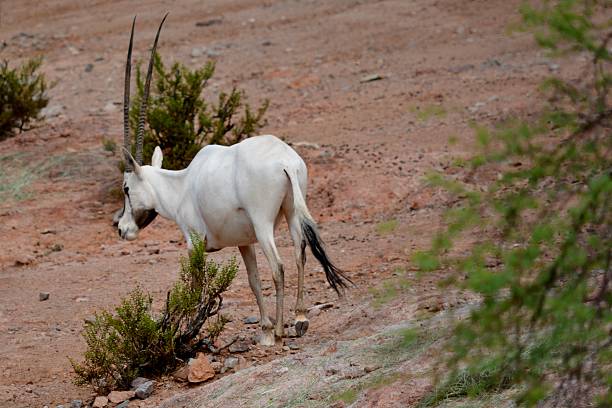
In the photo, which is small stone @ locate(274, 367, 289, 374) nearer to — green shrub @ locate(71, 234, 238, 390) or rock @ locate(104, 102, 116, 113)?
green shrub @ locate(71, 234, 238, 390)

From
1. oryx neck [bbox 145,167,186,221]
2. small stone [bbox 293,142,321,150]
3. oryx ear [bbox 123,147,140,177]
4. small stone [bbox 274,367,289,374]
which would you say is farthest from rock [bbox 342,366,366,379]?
small stone [bbox 293,142,321,150]

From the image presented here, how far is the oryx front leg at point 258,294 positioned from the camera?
761cm

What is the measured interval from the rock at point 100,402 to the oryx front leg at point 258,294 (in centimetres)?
114

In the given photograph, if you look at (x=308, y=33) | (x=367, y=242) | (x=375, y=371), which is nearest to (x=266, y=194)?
(x=375, y=371)

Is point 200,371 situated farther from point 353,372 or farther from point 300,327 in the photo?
point 353,372

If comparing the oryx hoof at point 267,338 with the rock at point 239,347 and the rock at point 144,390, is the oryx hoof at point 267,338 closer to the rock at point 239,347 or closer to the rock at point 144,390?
the rock at point 239,347

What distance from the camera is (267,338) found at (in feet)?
25.0

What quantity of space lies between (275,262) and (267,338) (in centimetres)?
54

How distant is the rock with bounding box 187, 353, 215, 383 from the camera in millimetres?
7164

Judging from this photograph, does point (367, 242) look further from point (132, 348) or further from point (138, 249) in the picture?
point (132, 348)

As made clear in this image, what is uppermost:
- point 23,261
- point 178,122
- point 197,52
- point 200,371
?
point 178,122

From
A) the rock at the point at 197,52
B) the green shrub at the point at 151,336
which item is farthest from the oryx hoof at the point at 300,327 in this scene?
the rock at the point at 197,52

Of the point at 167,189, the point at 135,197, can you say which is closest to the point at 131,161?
the point at 135,197

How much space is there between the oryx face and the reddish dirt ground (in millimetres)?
704
